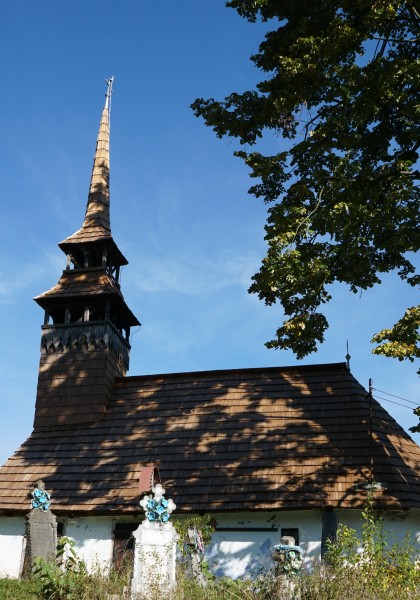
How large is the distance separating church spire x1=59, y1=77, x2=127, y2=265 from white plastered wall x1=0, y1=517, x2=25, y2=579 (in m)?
9.41

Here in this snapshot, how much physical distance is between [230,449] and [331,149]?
797 cm

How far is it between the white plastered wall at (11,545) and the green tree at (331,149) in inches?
353

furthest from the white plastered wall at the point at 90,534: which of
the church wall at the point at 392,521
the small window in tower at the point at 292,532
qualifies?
the church wall at the point at 392,521

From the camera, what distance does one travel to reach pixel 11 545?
17156mm

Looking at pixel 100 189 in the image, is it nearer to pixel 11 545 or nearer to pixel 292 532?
pixel 11 545

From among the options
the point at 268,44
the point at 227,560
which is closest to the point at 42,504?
the point at 227,560

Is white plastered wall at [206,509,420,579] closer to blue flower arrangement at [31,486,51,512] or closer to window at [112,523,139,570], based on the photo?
window at [112,523,139,570]

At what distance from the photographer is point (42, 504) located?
44.0 ft

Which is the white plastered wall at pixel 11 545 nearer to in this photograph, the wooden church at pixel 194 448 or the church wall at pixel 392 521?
the wooden church at pixel 194 448

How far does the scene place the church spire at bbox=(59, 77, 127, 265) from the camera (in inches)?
915

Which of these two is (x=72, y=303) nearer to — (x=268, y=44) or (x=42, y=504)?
(x=42, y=504)

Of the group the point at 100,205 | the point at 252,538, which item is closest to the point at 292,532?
the point at 252,538

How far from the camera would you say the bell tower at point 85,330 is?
807 inches

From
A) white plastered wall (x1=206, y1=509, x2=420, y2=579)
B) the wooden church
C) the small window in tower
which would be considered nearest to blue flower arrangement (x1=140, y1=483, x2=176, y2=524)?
the wooden church
